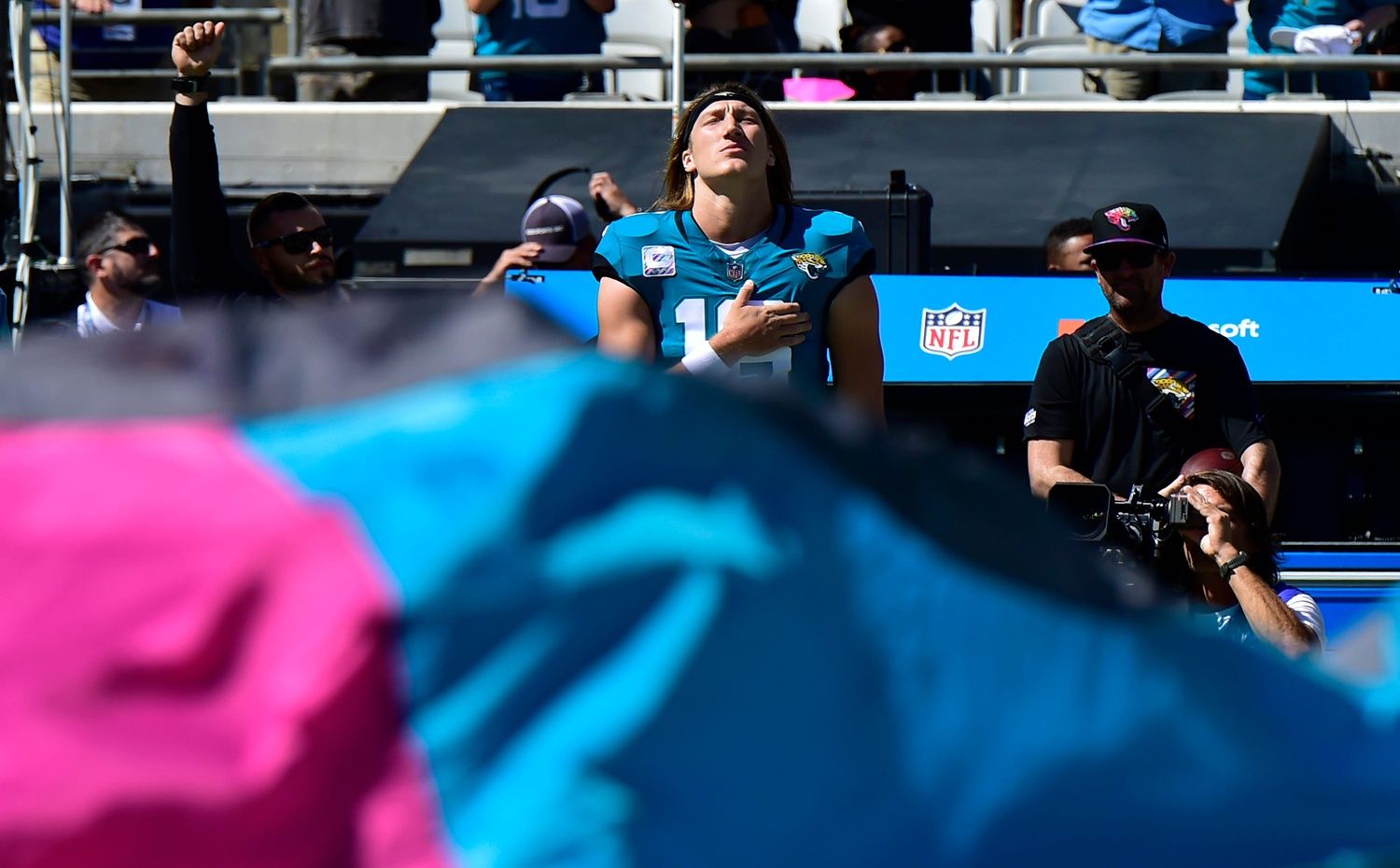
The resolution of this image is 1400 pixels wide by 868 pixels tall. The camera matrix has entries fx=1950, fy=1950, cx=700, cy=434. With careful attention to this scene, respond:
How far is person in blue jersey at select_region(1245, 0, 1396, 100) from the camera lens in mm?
9180

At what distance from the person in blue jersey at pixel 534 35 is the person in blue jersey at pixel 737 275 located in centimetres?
560

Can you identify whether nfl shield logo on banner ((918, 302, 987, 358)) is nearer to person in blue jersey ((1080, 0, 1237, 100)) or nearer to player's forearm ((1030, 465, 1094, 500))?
player's forearm ((1030, 465, 1094, 500))

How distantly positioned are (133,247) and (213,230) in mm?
1891

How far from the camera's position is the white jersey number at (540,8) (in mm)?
9641

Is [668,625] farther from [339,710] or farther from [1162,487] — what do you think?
[1162,487]

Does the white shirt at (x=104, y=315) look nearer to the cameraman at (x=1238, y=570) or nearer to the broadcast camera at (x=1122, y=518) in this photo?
the broadcast camera at (x=1122, y=518)

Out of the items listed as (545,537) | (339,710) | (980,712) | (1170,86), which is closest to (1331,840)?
(980,712)

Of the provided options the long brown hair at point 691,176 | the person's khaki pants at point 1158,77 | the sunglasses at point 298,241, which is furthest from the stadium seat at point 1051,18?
the long brown hair at point 691,176

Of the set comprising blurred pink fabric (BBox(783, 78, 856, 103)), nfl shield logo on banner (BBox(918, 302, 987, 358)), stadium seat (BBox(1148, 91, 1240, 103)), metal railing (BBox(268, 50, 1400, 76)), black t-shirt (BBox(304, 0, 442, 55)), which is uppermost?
black t-shirt (BBox(304, 0, 442, 55))

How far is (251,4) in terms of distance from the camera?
11609mm

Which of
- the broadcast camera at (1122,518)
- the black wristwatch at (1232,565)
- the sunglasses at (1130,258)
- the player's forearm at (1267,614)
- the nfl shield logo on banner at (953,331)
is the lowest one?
the player's forearm at (1267,614)

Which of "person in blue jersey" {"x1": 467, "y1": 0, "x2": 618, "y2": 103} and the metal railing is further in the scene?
"person in blue jersey" {"x1": 467, "y1": 0, "x2": 618, "y2": 103}

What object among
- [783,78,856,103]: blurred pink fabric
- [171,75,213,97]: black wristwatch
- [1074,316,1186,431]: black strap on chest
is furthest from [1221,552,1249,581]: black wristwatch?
[783,78,856,103]: blurred pink fabric

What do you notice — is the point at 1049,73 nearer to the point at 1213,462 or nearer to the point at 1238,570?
the point at 1213,462
